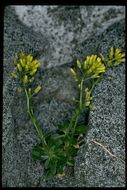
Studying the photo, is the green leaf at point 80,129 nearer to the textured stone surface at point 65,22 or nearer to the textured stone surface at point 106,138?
the textured stone surface at point 106,138

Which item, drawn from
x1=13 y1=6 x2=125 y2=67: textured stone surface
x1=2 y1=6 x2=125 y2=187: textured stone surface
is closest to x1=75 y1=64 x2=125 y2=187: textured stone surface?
x1=2 y1=6 x2=125 y2=187: textured stone surface

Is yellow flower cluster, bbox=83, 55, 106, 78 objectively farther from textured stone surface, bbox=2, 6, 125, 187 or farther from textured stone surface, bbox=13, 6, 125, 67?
textured stone surface, bbox=13, 6, 125, 67

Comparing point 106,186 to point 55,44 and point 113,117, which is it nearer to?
point 113,117

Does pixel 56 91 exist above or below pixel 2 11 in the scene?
below

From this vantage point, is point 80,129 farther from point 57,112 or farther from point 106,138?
point 57,112

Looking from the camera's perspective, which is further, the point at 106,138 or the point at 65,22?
the point at 65,22

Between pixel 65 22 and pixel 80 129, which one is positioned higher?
pixel 65 22

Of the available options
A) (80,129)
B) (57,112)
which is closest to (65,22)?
(57,112)

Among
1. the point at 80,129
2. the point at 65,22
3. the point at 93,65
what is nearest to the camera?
the point at 93,65

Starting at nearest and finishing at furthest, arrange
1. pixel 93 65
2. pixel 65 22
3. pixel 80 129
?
pixel 93 65 < pixel 80 129 < pixel 65 22

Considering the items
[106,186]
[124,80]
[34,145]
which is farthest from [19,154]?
[124,80]
